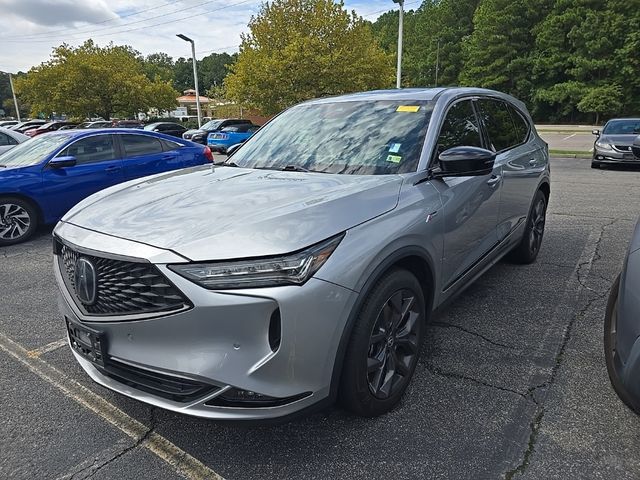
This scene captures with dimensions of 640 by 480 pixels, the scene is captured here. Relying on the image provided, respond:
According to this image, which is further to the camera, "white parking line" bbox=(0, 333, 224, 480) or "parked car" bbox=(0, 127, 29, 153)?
"parked car" bbox=(0, 127, 29, 153)

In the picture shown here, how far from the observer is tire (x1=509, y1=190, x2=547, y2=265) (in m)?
4.64

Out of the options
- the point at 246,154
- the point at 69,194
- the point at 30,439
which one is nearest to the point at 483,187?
the point at 246,154

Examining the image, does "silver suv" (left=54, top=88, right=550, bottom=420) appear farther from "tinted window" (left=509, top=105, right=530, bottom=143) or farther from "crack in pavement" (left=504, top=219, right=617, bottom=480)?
"tinted window" (left=509, top=105, right=530, bottom=143)

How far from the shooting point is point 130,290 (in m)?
1.95

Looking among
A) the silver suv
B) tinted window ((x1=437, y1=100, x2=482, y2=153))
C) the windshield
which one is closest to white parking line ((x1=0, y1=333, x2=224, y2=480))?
the silver suv

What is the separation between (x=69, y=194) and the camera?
641 cm

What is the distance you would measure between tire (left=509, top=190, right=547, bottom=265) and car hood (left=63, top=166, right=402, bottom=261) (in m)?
2.60

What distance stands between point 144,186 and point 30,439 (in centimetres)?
150

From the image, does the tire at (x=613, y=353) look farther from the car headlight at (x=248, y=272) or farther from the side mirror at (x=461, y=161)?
the car headlight at (x=248, y=272)

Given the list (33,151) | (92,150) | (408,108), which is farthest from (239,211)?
(33,151)

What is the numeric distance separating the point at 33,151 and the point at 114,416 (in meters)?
5.55

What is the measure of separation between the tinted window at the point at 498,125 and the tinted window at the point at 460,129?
10.2 inches

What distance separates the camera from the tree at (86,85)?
33438 millimetres

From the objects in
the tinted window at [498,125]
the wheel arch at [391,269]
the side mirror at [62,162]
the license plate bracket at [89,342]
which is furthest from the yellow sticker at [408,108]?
the side mirror at [62,162]
